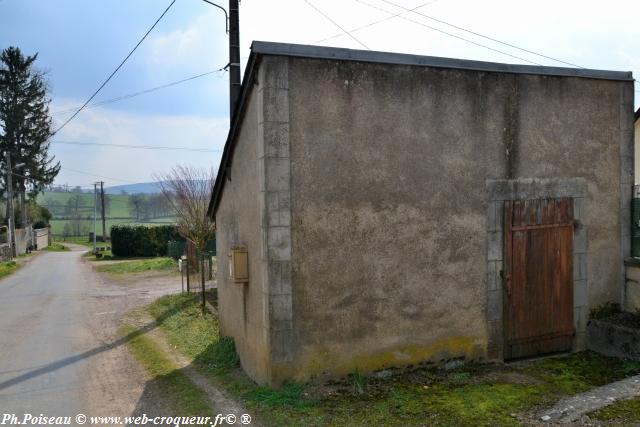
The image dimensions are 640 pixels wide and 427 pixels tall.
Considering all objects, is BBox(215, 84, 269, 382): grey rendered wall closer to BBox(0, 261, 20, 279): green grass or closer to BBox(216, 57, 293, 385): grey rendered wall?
BBox(216, 57, 293, 385): grey rendered wall

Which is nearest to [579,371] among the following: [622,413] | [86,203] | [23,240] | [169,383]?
[622,413]

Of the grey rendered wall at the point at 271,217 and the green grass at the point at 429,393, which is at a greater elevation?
the grey rendered wall at the point at 271,217

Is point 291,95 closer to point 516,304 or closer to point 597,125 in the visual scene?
point 516,304

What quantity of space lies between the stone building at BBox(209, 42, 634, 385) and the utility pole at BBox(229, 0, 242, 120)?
3700 mm

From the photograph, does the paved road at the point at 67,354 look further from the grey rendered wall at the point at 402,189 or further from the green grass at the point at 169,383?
the grey rendered wall at the point at 402,189

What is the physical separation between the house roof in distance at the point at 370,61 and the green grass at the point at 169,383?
3.01 m

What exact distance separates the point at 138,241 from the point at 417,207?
120 feet

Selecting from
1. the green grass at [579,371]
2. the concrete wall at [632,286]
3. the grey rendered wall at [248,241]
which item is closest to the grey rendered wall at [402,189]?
the grey rendered wall at [248,241]

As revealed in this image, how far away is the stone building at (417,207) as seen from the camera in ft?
19.7

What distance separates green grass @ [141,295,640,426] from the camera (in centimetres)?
523

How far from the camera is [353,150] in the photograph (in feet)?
20.5

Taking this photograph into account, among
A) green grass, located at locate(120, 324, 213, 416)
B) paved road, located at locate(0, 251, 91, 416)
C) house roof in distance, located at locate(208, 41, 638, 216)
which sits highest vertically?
house roof in distance, located at locate(208, 41, 638, 216)

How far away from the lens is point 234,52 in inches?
440

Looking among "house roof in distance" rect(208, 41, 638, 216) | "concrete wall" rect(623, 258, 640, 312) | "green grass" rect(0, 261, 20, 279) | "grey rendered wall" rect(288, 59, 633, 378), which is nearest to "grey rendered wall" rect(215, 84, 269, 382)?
"house roof in distance" rect(208, 41, 638, 216)
